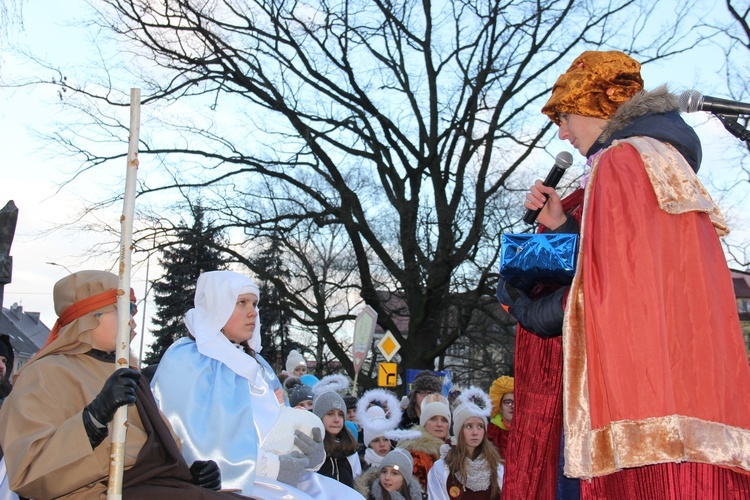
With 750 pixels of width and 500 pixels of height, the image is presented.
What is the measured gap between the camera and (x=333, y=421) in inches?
275

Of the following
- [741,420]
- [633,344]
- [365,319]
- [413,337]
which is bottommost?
[741,420]

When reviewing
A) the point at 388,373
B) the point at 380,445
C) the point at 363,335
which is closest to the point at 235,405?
the point at 380,445

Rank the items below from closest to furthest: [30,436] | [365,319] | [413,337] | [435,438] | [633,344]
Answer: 1. [633,344]
2. [30,436]
3. [435,438]
4. [365,319]
5. [413,337]

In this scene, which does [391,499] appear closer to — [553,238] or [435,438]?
[435,438]

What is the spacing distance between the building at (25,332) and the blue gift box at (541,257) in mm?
40289

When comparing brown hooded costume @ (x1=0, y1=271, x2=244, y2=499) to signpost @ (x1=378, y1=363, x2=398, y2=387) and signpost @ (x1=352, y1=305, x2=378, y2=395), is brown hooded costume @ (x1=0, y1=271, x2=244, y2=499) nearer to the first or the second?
signpost @ (x1=352, y1=305, x2=378, y2=395)

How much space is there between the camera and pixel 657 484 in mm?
2436

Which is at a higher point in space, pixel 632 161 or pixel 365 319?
pixel 365 319

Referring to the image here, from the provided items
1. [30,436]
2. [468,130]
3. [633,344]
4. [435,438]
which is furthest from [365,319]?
[633,344]

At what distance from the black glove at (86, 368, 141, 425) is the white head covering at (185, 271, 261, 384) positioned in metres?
1.50

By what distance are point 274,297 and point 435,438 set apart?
11612 mm

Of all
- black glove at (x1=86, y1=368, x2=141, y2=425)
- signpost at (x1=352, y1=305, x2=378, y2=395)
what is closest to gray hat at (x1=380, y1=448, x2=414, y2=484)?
black glove at (x1=86, y1=368, x2=141, y2=425)

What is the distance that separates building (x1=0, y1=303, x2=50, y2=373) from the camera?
41.1m

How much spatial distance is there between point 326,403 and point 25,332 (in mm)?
48035
